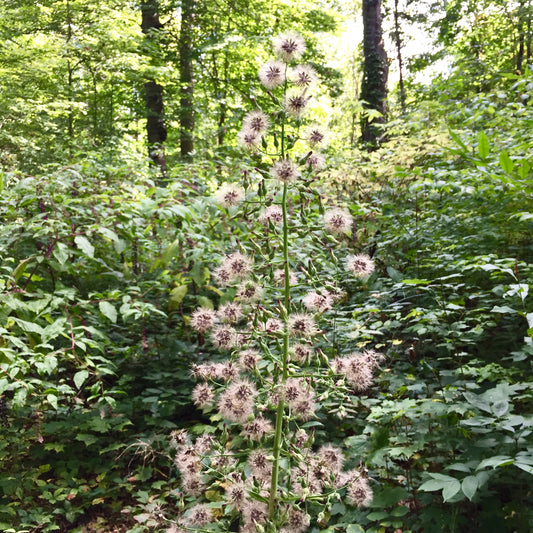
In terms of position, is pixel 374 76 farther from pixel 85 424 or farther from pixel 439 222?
pixel 85 424

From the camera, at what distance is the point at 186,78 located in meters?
10.7

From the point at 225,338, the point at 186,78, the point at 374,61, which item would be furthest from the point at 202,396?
the point at 186,78

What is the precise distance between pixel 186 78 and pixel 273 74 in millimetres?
10263

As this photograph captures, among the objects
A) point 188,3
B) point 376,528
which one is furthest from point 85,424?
point 188,3

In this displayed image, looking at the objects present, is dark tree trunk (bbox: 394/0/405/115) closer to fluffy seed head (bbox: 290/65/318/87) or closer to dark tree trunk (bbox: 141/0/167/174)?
dark tree trunk (bbox: 141/0/167/174)

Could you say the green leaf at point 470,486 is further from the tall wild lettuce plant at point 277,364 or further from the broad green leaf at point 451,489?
the tall wild lettuce plant at point 277,364

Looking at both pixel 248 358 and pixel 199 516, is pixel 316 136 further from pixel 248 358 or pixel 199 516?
pixel 199 516

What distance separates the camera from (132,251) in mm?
4016

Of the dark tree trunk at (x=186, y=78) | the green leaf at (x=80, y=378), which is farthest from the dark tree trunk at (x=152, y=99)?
the green leaf at (x=80, y=378)

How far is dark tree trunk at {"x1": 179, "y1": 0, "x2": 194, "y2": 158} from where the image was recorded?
1011cm

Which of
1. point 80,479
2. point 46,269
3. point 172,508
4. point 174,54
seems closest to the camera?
point 172,508

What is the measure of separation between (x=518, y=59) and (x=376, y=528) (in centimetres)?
1336

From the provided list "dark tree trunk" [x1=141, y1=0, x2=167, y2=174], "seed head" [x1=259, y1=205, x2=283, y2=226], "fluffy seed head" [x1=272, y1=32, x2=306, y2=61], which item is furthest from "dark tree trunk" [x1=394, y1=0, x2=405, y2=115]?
"seed head" [x1=259, y1=205, x2=283, y2=226]

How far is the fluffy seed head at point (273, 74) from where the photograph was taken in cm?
154
